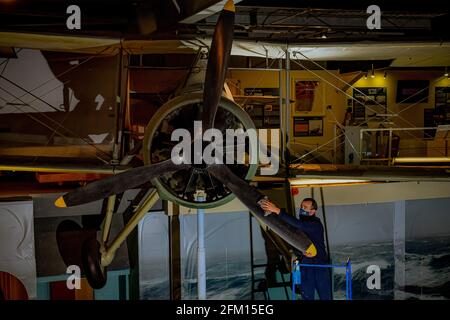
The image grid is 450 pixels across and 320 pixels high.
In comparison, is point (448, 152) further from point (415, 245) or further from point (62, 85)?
point (62, 85)

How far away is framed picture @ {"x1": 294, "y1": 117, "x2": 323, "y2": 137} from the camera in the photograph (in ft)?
31.7

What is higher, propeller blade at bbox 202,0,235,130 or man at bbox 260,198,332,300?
propeller blade at bbox 202,0,235,130

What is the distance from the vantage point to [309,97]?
31.3ft

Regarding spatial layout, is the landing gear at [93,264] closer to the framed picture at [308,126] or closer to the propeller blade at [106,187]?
the propeller blade at [106,187]

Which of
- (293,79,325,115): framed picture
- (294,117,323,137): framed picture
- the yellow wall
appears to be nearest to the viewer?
(293,79,325,115): framed picture

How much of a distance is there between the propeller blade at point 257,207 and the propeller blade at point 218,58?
20.9 inches

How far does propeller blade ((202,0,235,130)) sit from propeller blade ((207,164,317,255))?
1.74ft

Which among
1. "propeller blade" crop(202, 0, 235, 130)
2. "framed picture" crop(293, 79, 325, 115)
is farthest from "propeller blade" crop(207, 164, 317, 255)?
"framed picture" crop(293, 79, 325, 115)

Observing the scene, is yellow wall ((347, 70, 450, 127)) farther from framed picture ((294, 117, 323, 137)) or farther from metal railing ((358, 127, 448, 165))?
metal railing ((358, 127, 448, 165))

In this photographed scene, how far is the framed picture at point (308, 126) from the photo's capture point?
31.7 ft

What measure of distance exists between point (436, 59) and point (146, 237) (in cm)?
469

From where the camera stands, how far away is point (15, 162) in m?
4.44

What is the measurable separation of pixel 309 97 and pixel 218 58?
6353 mm

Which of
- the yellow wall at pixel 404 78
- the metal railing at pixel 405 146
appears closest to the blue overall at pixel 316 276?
the metal railing at pixel 405 146
